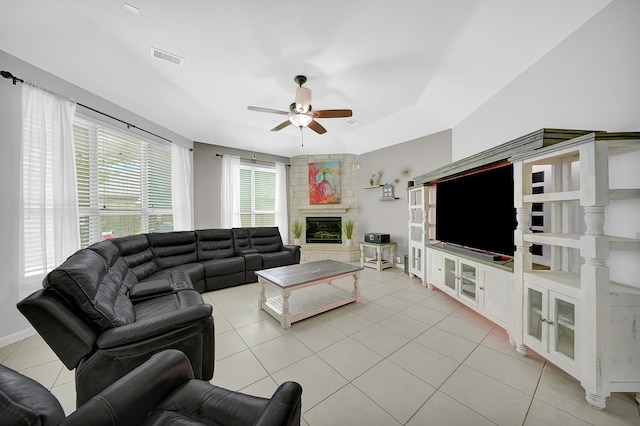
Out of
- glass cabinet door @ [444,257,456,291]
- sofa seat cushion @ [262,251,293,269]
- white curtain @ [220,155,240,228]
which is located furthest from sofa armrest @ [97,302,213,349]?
white curtain @ [220,155,240,228]

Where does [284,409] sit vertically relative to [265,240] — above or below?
below

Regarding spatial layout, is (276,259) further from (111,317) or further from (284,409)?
(284,409)

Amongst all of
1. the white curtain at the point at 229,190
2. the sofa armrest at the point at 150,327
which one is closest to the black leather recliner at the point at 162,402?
the sofa armrest at the point at 150,327

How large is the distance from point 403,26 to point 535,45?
1294mm

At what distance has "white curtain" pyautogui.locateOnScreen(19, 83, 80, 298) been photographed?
227 centimetres

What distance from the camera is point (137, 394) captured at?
0.96 metres

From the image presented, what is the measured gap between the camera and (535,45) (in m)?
2.13

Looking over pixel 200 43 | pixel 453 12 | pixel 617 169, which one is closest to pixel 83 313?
pixel 200 43

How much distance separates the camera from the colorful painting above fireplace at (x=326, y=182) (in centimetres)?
581

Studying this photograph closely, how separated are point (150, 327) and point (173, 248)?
98.4 inches

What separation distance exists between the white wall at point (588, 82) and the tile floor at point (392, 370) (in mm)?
1984

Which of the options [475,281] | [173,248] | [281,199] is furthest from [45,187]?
[475,281]

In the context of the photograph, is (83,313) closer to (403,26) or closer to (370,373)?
(370,373)

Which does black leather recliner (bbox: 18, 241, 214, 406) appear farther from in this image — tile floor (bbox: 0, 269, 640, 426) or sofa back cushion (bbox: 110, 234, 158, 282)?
sofa back cushion (bbox: 110, 234, 158, 282)
